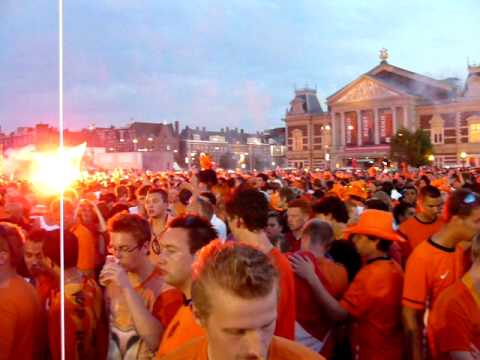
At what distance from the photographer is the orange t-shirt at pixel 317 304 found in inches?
150

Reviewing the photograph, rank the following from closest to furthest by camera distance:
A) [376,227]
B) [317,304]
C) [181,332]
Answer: [181,332]
[317,304]
[376,227]

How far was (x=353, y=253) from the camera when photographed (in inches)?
180

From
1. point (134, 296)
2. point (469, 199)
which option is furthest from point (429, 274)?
point (134, 296)

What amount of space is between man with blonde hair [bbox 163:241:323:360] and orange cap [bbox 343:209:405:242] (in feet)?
6.84

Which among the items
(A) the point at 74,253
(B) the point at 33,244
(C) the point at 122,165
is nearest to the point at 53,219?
(B) the point at 33,244

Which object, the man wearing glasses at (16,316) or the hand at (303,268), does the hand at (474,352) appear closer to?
the hand at (303,268)

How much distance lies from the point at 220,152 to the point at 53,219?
93.9 m

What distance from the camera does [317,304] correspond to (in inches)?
150

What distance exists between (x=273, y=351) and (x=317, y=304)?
1972 millimetres

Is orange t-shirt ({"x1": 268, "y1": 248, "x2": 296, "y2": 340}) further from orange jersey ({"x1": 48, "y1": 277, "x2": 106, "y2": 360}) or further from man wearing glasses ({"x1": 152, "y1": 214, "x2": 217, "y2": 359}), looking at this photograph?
orange jersey ({"x1": 48, "y1": 277, "x2": 106, "y2": 360})

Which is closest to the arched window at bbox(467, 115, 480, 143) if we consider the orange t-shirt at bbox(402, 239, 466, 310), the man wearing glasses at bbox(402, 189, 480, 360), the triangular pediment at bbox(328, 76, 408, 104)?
the triangular pediment at bbox(328, 76, 408, 104)

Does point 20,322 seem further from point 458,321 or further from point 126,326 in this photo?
point 458,321

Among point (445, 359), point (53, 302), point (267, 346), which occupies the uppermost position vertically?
point (267, 346)

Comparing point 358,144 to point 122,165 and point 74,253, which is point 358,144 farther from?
point 74,253
